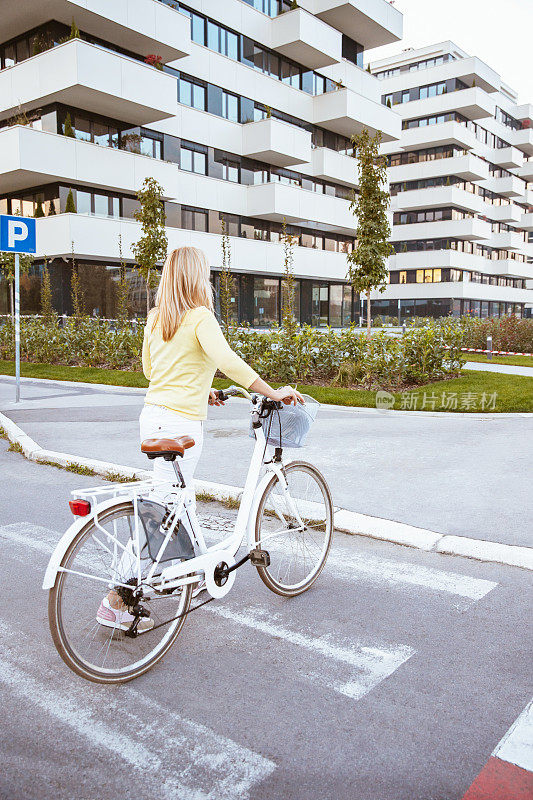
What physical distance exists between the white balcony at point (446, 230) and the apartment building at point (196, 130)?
56.5 ft

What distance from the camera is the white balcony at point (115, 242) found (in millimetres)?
24734

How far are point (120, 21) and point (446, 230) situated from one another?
118ft

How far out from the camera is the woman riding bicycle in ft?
11.7

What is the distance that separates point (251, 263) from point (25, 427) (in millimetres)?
24113

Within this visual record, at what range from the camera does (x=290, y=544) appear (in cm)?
424

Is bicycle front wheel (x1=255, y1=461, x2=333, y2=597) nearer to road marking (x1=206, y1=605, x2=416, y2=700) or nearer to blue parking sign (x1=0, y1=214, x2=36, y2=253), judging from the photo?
road marking (x1=206, y1=605, x2=416, y2=700)

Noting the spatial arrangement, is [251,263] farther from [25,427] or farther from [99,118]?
[25,427]

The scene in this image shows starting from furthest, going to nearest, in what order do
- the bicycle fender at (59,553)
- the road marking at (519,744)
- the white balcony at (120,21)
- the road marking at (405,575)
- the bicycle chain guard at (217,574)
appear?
the white balcony at (120,21) → the road marking at (405,575) → the bicycle chain guard at (217,574) → the bicycle fender at (59,553) → the road marking at (519,744)

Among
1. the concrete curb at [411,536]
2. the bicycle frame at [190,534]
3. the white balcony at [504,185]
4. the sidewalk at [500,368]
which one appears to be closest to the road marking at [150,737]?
the bicycle frame at [190,534]

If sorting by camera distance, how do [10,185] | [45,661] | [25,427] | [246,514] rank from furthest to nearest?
[10,185], [25,427], [246,514], [45,661]

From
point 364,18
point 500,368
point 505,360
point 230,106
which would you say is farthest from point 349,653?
point 364,18

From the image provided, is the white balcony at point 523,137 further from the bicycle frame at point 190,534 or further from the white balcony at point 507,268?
the bicycle frame at point 190,534

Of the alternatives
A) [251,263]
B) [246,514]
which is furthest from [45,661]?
[251,263]

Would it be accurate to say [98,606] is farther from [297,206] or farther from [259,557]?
[297,206]
